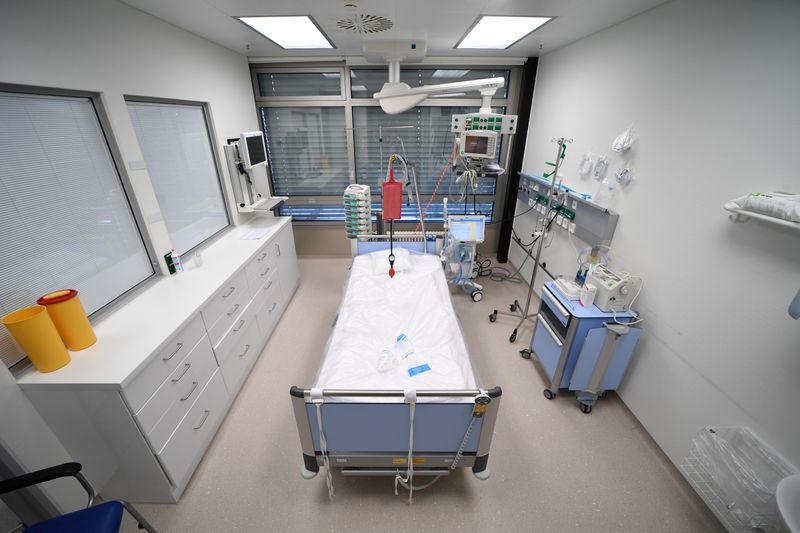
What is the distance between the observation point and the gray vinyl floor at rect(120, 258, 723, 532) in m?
1.61

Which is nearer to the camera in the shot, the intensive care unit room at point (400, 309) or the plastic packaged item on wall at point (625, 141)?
the intensive care unit room at point (400, 309)

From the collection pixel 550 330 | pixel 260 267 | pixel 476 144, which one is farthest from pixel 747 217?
pixel 260 267

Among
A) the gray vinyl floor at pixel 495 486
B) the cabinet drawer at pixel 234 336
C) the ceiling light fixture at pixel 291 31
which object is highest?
the ceiling light fixture at pixel 291 31

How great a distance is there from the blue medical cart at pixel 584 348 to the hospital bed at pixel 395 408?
74cm

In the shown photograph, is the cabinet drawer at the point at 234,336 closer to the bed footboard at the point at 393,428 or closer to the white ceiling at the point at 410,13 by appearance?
the bed footboard at the point at 393,428

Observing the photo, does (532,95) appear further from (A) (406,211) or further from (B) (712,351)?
(B) (712,351)

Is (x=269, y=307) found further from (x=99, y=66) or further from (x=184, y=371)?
(x=99, y=66)

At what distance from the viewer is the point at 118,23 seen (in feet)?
6.10

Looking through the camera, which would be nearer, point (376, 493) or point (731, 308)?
point (731, 308)

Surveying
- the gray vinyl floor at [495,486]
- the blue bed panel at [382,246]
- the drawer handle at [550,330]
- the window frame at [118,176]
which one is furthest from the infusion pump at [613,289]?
the window frame at [118,176]

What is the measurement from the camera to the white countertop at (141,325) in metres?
1.36

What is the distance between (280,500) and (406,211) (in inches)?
137

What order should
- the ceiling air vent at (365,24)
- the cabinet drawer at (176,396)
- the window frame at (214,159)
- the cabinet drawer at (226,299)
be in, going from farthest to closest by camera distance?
the window frame at (214,159)
the ceiling air vent at (365,24)
the cabinet drawer at (226,299)
the cabinet drawer at (176,396)

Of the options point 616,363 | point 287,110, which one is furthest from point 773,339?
point 287,110
